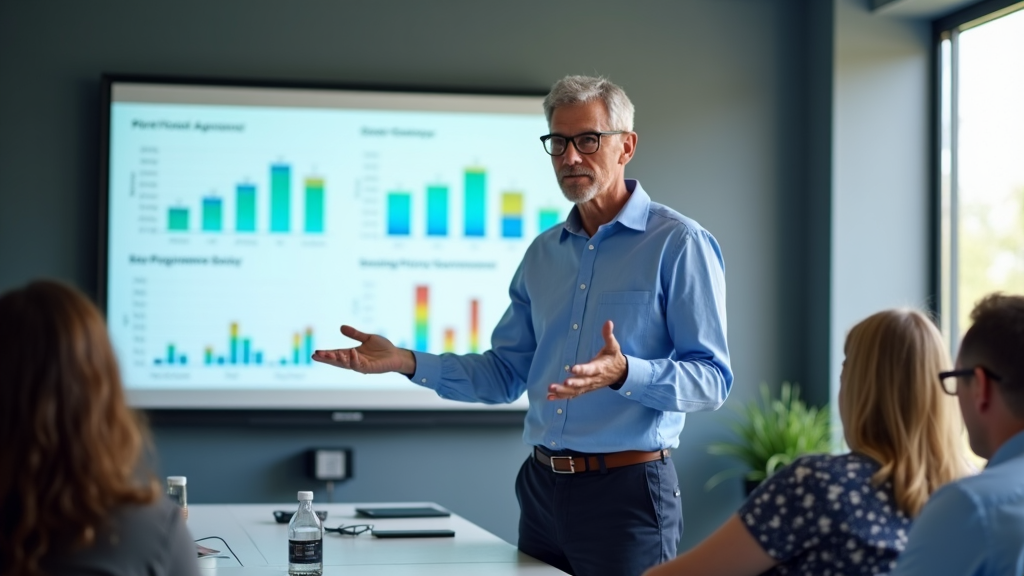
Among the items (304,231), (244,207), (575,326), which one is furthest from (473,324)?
(575,326)

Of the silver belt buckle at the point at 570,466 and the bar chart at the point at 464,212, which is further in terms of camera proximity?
the bar chart at the point at 464,212

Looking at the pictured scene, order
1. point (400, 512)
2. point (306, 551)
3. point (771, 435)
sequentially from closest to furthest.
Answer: point (306, 551), point (400, 512), point (771, 435)

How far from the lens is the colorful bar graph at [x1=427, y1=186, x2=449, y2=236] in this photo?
4.52 meters

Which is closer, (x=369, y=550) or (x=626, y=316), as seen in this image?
(x=369, y=550)

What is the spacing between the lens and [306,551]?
7.41 feet

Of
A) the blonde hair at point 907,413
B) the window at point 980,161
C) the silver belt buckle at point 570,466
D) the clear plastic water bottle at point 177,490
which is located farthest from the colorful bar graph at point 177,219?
the blonde hair at point 907,413

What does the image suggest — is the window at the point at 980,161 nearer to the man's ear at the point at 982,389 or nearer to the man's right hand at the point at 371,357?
the man's right hand at the point at 371,357

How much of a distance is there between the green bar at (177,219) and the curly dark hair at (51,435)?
10.3 feet

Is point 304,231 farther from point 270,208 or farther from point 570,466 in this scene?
point 570,466

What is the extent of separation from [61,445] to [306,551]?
1.03m

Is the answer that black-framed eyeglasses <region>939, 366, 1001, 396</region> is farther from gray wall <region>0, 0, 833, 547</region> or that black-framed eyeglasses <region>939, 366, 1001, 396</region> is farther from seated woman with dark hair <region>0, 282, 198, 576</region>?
gray wall <region>0, 0, 833, 547</region>

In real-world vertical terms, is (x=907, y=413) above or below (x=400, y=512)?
above

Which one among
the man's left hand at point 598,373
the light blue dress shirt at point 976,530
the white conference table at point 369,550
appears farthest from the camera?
the white conference table at point 369,550

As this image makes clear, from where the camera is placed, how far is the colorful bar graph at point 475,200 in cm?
455
